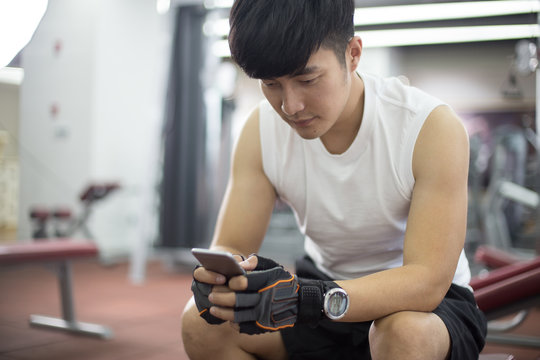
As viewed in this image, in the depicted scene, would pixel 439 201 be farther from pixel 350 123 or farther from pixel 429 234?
pixel 350 123

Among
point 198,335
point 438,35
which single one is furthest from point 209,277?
point 438,35

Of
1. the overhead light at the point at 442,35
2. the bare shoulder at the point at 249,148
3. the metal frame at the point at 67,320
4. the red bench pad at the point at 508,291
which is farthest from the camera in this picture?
the overhead light at the point at 442,35

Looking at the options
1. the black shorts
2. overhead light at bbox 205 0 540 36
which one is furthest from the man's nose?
overhead light at bbox 205 0 540 36

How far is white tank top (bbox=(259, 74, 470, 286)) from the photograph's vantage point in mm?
1144

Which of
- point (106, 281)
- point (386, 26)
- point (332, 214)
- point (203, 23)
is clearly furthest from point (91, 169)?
point (332, 214)

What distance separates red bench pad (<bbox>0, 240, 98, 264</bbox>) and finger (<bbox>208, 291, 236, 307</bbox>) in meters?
1.37

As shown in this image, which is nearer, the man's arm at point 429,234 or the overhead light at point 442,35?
the man's arm at point 429,234

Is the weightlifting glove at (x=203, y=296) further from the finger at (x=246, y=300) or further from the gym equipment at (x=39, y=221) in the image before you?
the gym equipment at (x=39, y=221)

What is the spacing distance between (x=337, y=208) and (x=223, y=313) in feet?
1.32

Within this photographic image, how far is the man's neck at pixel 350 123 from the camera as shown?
122cm

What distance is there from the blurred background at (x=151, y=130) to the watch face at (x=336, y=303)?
2918 mm

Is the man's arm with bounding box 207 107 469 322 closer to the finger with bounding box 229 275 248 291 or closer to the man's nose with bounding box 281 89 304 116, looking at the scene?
the finger with bounding box 229 275 248 291

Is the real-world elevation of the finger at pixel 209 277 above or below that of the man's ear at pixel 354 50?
below

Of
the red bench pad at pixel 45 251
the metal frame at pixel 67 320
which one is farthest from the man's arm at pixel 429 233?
the metal frame at pixel 67 320
